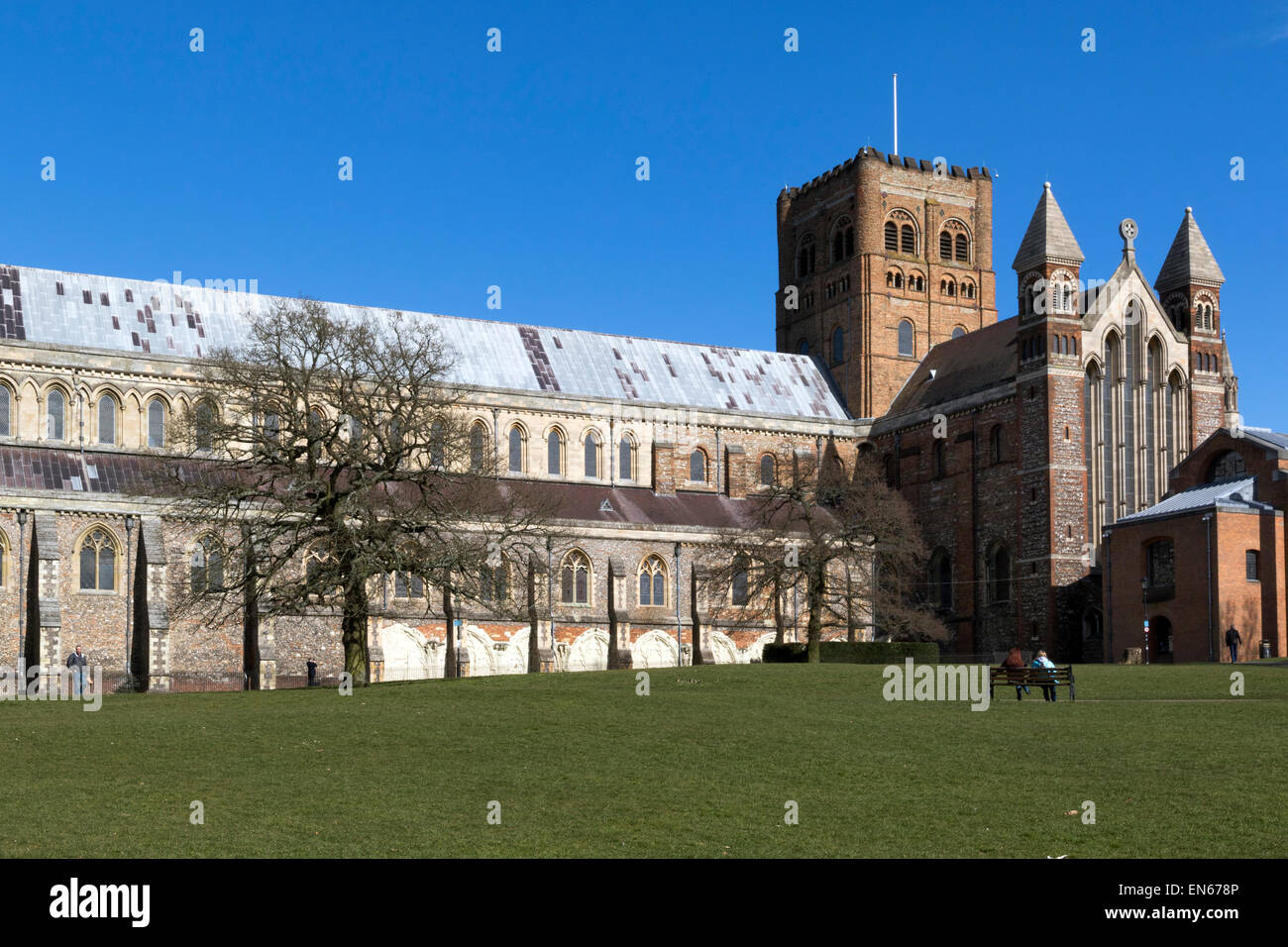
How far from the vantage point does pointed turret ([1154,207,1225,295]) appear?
71688 millimetres

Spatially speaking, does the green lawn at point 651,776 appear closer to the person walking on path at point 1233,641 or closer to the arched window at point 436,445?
the arched window at point 436,445

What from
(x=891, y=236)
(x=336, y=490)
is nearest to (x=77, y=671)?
(x=336, y=490)

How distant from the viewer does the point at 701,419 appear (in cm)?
7456

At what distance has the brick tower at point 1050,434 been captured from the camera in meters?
64.8

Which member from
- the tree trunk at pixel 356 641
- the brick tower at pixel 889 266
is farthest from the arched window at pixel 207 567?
the brick tower at pixel 889 266

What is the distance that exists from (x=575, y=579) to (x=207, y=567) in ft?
68.6

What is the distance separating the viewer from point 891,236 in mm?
80625

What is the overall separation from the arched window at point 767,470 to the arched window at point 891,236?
41.7 feet

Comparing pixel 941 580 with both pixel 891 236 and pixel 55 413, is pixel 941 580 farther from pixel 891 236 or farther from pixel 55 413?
pixel 55 413

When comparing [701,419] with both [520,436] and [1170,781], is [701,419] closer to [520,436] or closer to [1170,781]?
[520,436]

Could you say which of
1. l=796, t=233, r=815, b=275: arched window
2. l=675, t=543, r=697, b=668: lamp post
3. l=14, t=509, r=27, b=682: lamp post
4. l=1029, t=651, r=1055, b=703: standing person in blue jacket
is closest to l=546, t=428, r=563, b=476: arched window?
l=675, t=543, r=697, b=668: lamp post

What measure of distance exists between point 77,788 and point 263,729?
726 centimetres
